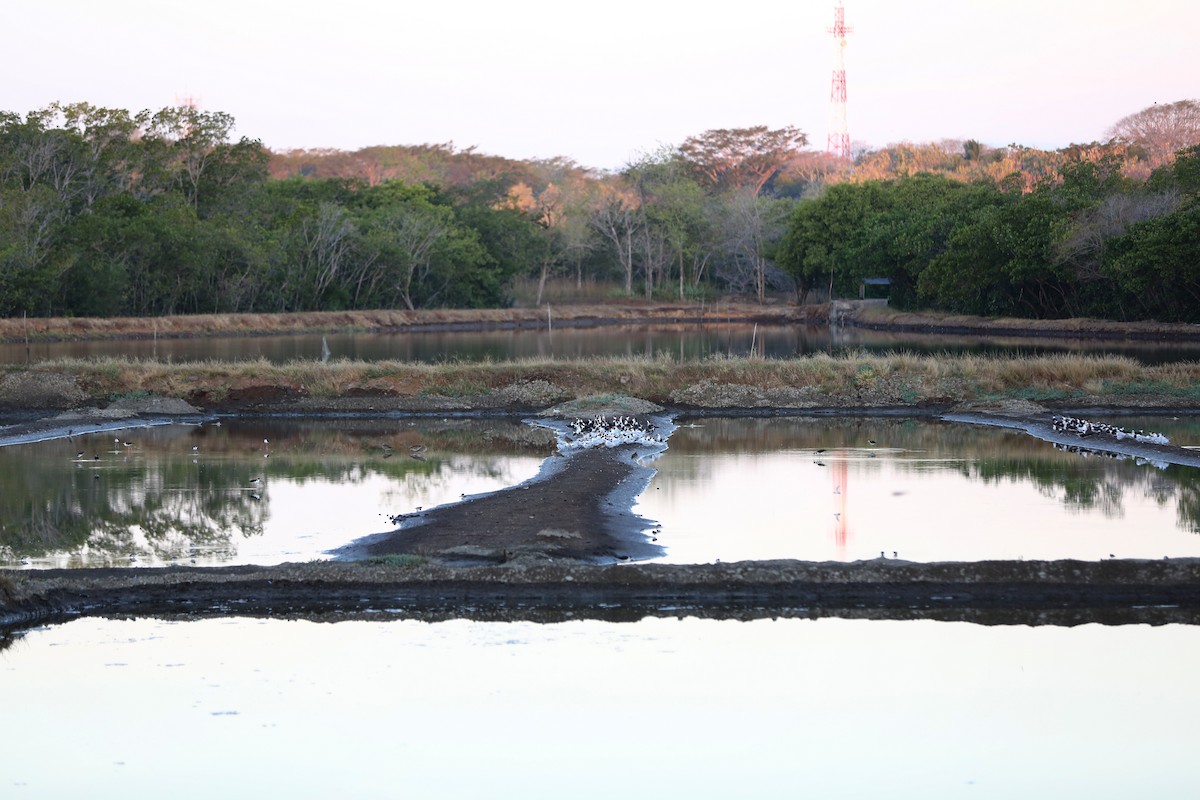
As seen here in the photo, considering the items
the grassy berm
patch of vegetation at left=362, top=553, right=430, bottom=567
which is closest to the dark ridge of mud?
patch of vegetation at left=362, top=553, right=430, bottom=567

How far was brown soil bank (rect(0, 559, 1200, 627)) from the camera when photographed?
1410 cm

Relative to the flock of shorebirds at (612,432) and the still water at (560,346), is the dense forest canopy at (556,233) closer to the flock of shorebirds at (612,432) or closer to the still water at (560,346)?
the still water at (560,346)

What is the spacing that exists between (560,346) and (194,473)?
130 feet

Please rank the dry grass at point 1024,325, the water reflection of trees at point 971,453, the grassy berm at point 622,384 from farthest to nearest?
1. the dry grass at point 1024,325
2. the grassy berm at point 622,384
3. the water reflection of trees at point 971,453

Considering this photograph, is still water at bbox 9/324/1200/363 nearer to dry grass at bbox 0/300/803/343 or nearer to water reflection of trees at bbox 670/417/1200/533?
dry grass at bbox 0/300/803/343

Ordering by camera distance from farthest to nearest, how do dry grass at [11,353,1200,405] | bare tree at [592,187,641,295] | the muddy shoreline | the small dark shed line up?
1. bare tree at [592,187,641,295]
2. the small dark shed
3. dry grass at [11,353,1200,405]
4. the muddy shoreline

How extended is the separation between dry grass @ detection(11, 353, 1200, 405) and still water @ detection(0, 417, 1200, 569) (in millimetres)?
2274

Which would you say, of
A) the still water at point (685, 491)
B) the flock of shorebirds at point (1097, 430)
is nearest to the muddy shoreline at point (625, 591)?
the still water at point (685, 491)

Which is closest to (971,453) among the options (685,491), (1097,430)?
(1097,430)

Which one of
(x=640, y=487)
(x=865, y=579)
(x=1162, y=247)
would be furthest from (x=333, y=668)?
(x=1162, y=247)

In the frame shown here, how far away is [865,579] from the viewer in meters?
14.4

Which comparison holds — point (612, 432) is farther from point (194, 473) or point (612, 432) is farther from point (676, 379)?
point (676, 379)

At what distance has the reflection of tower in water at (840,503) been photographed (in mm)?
17531

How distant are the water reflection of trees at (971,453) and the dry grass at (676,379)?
5.88 feet
